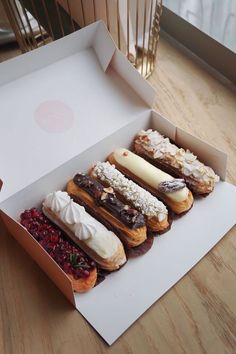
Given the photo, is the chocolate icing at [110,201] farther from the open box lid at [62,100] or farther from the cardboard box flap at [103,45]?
the cardboard box flap at [103,45]

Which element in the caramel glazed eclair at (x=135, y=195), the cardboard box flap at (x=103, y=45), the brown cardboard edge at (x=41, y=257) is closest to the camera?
the brown cardboard edge at (x=41, y=257)

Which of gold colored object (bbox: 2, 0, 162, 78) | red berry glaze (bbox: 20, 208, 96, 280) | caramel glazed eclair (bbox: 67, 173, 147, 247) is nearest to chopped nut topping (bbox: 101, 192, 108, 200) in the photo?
caramel glazed eclair (bbox: 67, 173, 147, 247)

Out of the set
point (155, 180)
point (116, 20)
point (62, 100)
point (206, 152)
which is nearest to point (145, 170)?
point (155, 180)

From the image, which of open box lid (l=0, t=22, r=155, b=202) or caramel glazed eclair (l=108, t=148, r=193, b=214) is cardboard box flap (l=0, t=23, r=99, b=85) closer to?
open box lid (l=0, t=22, r=155, b=202)

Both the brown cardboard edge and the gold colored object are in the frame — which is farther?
the gold colored object

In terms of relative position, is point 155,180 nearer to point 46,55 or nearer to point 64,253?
point 64,253

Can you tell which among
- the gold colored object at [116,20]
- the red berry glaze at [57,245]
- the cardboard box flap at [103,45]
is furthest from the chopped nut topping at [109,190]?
the gold colored object at [116,20]

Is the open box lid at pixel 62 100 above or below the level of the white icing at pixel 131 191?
above

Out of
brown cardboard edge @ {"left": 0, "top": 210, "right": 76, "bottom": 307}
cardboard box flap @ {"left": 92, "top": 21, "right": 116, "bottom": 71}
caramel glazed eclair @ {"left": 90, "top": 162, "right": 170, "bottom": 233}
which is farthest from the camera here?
cardboard box flap @ {"left": 92, "top": 21, "right": 116, "bottom": 71}
